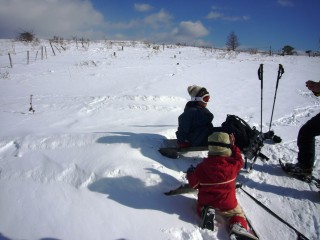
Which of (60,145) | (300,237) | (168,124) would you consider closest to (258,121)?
(168,124)

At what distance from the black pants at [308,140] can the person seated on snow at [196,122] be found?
135 centimetres

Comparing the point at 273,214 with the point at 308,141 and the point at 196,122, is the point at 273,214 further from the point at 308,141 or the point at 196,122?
the point at 196,122

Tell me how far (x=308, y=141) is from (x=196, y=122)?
1672 mm

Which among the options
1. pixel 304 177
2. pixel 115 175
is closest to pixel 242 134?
pixel 304 177

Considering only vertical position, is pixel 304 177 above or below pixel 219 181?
below

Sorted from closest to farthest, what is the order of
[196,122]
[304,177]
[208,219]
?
[208,219]
[304,177]
[196,122]

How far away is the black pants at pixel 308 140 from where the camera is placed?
3.70 m

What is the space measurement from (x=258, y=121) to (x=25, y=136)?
4.96 meters

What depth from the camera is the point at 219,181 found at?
309 cm

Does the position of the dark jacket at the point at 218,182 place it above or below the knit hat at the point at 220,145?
below

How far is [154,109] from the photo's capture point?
6617 mm

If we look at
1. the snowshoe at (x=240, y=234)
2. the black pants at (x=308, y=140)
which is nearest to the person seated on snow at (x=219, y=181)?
the snowshoe at (x=240, y=234)

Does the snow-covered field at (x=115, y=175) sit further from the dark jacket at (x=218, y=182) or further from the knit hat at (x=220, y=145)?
the knit hat at (x=220, y=145)

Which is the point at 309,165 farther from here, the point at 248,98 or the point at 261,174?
the point at 248,98
